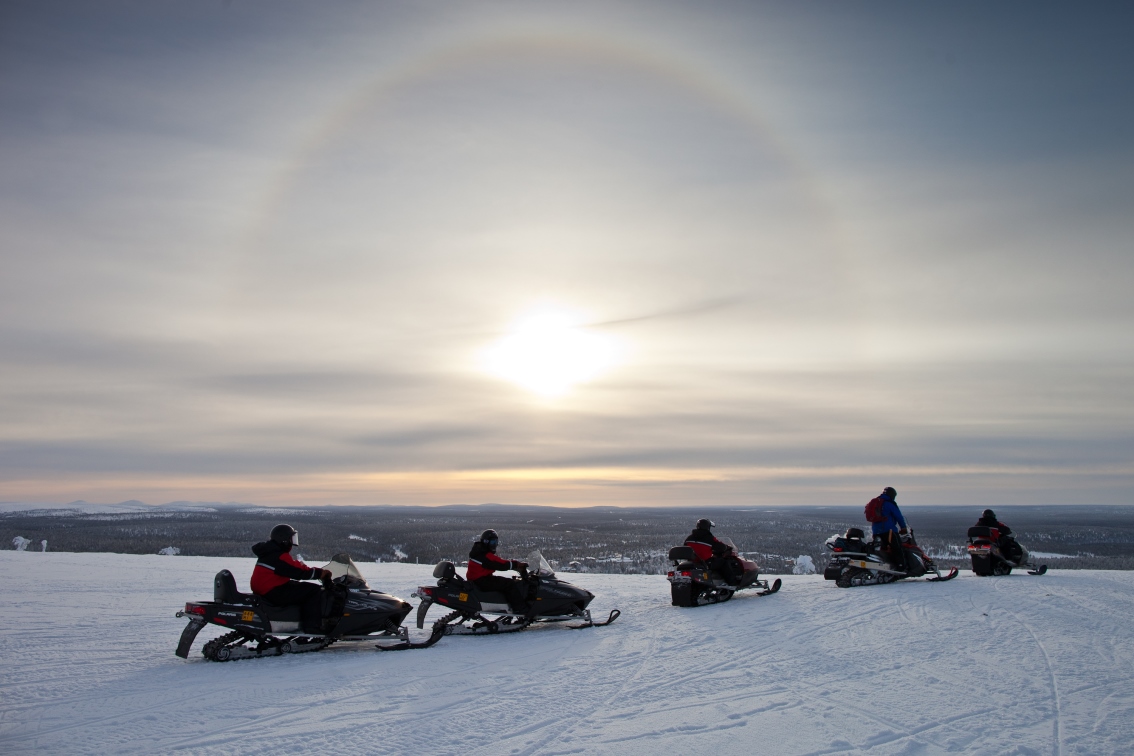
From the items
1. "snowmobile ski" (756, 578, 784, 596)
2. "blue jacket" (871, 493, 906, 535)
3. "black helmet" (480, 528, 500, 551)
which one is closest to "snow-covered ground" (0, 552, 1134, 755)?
"black helmet" (480, 528, 500, 551)

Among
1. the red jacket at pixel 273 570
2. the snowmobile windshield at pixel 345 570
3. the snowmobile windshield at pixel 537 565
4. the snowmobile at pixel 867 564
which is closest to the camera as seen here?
the red jacket at pixel 273 570

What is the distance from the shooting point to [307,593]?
9242 millimetres

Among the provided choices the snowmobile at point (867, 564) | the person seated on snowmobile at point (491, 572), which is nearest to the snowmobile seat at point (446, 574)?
the person seated on snowmobile at point (491, 572)

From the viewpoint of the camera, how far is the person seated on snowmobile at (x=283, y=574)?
8.94 m

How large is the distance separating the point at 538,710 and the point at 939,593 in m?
8.47

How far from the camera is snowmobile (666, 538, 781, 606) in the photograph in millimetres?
12609

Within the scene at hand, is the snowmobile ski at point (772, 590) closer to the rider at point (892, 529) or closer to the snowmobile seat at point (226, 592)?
the rider at point (892, 529)

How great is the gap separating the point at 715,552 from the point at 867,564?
3.31 m

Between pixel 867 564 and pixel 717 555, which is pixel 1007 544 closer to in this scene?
pixel 867 564

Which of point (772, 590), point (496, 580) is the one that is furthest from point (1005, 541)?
point (496, 580)

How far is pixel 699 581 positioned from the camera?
12.7 metres

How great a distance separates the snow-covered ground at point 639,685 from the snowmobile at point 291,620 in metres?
0.23

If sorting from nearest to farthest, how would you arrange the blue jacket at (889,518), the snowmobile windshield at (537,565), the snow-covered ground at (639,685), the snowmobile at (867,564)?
the snow-covered ground at (639,685)
the snowmobile windshield at (537,565)
the snowmobile at (867,564)
the blue jacket at (889,518)

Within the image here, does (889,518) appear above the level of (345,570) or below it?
above
